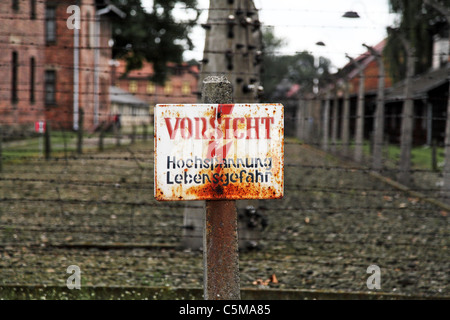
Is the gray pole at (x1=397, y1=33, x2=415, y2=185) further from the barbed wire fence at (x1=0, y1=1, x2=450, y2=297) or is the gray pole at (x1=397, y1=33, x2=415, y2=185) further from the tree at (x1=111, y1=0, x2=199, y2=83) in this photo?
the tree at (x1=111, y1=0, x2=199, y2=83)

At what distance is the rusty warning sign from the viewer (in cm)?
265

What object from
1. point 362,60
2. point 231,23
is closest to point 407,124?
point 362,60

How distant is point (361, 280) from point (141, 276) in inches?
83.6

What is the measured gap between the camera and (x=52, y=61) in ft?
103

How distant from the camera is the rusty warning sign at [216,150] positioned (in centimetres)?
265

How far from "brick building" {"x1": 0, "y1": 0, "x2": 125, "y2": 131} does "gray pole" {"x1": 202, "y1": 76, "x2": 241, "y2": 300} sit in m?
13.7

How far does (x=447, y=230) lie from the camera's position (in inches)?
314

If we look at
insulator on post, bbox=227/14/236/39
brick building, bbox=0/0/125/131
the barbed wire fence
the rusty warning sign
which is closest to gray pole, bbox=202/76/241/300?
the rusty warning sign

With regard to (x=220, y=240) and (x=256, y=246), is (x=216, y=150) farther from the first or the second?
(x=256, y=246)

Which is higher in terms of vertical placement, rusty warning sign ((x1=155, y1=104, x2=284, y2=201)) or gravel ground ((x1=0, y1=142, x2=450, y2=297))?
rusty warning sign ((x1=155, y1=104, x2=284, y2=201))

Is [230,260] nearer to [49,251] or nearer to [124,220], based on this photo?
[49,251]

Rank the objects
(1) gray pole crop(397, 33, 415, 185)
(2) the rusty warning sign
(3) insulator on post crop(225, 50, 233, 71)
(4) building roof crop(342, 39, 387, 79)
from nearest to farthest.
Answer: (2) the rusty warning sign < (4) building roof crop(342, 39, 387, 79) < (3) insulator on post crop(225, 50, 233, 71) < (1) gray pole crop(397, 33, 415, 185)

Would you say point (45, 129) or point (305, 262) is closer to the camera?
point (305, 262)

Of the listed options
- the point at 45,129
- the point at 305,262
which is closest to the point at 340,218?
the point at 305,262
